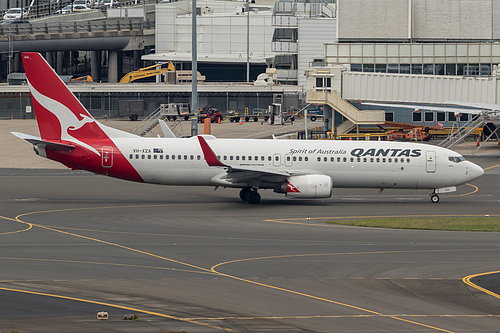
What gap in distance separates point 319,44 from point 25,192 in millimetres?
81503

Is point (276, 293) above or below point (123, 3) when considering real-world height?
below

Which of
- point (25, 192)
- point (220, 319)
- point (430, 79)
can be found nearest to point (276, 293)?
point (220, 319)

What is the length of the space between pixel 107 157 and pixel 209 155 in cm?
647

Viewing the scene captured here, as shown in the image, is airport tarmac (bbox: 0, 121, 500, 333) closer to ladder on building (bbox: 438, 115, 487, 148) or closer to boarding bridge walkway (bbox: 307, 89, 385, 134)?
ladder on building (bbox: 438, 115, 487, 148)

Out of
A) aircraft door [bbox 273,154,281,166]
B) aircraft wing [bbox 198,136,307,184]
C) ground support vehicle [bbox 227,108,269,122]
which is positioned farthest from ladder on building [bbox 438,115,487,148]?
ground support vehicle [bbox 227,108,269,122]

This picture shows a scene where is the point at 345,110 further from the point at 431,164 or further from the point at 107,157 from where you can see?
the point at 107,157

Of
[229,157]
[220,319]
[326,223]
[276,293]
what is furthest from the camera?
[229,157]

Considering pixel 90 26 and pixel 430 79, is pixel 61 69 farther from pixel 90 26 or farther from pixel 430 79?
pixel 430 79

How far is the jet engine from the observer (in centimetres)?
4912

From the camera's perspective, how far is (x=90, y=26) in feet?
506

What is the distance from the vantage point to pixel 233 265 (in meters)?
33.2

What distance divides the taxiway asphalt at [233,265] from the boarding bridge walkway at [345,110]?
1401 inches

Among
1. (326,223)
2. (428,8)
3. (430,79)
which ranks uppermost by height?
(428,8)

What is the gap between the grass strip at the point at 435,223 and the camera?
A: 42.9 meters
